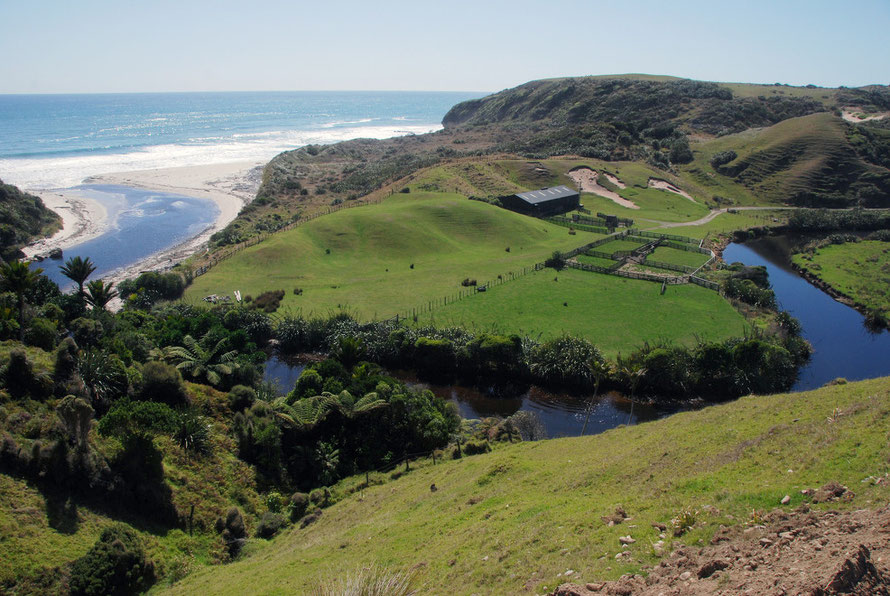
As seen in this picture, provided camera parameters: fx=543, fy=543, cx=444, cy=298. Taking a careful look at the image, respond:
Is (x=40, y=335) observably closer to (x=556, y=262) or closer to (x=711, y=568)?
(x=711, y=568)

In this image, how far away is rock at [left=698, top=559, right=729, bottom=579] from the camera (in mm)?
13000

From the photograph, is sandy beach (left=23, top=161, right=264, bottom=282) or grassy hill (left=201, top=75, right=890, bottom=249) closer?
sandy beach (left=23, top=161, right=264, bottom=282)

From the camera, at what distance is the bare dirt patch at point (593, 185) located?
4252 inches

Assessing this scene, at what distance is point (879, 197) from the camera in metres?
110

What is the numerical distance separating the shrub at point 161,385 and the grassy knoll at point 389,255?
23.4m

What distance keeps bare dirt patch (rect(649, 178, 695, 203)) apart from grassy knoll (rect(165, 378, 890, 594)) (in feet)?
321

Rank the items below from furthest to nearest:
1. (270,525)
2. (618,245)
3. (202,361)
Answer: (618,245)
(202,361)
(270,525)

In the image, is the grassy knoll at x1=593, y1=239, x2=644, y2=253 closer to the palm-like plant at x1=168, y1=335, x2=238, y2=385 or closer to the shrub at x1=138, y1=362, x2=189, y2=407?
the palm-like plant at x1=168, y1=335, x2=238, y2=385

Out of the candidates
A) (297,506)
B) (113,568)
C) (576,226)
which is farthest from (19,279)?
(576,226)

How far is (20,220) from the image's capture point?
88500mm

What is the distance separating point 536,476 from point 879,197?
405 ft

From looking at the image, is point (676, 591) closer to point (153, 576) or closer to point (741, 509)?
point (741, 509)

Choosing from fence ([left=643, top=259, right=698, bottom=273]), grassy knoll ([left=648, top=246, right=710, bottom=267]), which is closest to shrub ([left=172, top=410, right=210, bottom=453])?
fence ([left=643, top=259, right=698, bottom=273])

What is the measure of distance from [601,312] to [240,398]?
3606cm
